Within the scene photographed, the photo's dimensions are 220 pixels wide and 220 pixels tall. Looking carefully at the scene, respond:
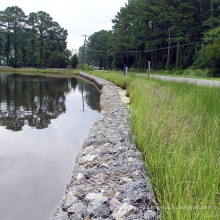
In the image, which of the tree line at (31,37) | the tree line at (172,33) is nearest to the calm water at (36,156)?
the tree line at (172,33)

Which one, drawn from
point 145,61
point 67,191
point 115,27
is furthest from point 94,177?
point 115,27

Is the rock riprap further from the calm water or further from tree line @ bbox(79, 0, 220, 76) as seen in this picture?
tree line @ bbox(79, 0, 220, 76)

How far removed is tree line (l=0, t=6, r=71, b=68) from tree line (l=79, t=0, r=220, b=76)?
1139 centimetres

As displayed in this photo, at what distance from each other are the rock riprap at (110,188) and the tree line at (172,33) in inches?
755

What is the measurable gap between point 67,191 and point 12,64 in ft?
152

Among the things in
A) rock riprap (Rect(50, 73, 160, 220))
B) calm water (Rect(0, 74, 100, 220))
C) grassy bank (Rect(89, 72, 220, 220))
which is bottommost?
calm water (Rect(0, 74, 100, 220))

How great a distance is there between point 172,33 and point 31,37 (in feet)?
90.3

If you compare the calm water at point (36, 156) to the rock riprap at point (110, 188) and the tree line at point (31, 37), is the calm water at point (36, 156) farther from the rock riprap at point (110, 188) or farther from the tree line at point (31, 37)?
the tree line at point (31, 37)

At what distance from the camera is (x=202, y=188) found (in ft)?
6.75

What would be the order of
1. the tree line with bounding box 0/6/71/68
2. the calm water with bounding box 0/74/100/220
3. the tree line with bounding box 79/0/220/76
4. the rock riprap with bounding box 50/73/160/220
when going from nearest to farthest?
the rock riprap with bounding box 50/73/160/220, the calm water with bounding box 0/74/100/220, the tree line with bounding box 79/0/220/76, the tree line with bounding box 0/6/71/68

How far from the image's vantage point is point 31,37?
4784 centimetres

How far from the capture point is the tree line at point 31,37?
47.8 meters

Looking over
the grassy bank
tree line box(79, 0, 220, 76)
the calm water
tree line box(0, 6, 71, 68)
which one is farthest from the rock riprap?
tree line box(0, 6, 71, 68)

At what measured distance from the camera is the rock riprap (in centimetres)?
199
